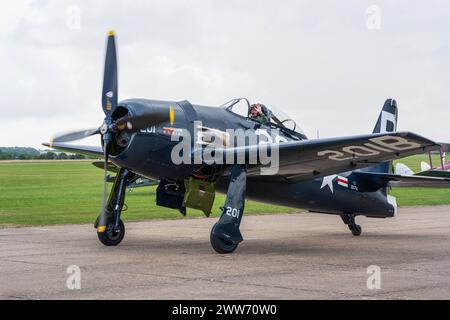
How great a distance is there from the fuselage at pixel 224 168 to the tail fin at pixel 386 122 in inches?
31.6

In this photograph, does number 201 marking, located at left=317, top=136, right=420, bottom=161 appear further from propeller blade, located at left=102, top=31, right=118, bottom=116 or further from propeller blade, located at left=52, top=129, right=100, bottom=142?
propeller blade, located at left=52, top=129, right=100, bottom=142

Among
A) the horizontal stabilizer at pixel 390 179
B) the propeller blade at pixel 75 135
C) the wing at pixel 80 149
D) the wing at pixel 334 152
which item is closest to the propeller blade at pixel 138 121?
the propeller blade at pixel 75 135

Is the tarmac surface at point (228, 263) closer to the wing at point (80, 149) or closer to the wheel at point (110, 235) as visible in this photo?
the wheel at point (110, 235)

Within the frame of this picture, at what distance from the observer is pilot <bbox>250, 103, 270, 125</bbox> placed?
14.1m

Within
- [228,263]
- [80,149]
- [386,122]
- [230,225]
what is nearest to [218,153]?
[230,225]

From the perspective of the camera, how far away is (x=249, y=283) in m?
9.23

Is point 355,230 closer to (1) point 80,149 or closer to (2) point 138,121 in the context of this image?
(1) point 80,149

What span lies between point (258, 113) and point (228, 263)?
3.77m

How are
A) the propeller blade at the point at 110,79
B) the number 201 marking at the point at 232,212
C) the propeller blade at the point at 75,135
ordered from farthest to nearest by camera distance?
the propeller blade at the point at 75,135
the propeller blade at the point at 110,79
the number 201 marking at the point at 232,212

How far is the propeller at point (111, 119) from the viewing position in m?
12.3

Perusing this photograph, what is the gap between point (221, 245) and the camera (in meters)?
12.5

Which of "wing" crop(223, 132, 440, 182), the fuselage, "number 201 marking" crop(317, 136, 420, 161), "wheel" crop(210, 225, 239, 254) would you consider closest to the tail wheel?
the fuselage

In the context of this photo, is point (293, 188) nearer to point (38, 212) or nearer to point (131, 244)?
point (131, 244)
